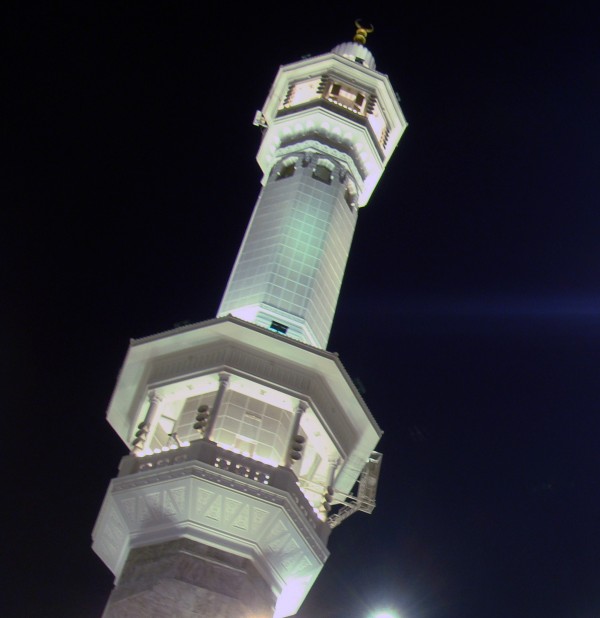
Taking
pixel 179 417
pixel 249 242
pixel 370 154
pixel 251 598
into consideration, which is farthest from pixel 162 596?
pixel 370 154

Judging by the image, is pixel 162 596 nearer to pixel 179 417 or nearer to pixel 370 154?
pixel 179 417

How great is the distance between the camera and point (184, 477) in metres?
20.4

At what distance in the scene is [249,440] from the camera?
22.3m

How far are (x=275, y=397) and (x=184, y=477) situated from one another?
3209 millimetres

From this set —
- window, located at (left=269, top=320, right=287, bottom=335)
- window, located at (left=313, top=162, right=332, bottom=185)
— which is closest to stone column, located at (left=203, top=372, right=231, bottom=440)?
window, located at (left=269, top=320, right=287, bottom=335)

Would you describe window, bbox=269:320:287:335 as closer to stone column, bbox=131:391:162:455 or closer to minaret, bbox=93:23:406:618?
minaret, bbox=93:23:406:618

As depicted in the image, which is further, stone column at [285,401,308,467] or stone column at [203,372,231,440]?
stone column at [285,401,308,467]

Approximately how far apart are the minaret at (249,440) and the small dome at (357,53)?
6.88 m

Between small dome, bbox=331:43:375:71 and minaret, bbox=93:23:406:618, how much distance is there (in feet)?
22.6

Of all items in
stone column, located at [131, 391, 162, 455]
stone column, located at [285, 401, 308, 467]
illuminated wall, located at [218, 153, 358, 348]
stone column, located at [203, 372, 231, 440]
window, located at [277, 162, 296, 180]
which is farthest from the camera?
window, located at [277, 162, 296, 180]

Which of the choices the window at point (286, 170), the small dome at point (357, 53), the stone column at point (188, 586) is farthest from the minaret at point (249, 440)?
the small dome at point (357, 53)

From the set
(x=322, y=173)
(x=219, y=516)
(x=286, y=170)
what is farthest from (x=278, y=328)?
(x=286, y=170)

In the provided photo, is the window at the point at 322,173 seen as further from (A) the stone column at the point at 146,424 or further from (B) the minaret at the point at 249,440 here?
(A) the stone column at the point at 146,424

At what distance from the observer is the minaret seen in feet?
66.8
